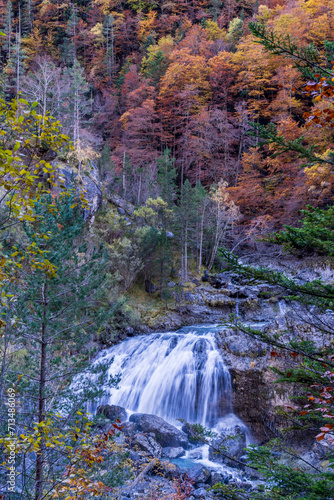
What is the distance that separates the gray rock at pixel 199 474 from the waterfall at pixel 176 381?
2.61 m

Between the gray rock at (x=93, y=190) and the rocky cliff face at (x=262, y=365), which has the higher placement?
the gray rock at (x=93, y=190)

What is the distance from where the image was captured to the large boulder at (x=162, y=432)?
31.3 feet

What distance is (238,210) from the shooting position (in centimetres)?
2203

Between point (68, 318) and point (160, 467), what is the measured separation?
227 inches

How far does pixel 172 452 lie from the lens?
9109 millimetres

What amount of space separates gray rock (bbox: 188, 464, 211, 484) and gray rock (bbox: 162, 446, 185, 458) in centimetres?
95

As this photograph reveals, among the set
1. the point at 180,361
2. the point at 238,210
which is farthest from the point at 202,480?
the point at 238,210

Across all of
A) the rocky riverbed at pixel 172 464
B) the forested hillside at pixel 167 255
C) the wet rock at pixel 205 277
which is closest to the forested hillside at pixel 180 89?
the forested hillside at pixel 167 255

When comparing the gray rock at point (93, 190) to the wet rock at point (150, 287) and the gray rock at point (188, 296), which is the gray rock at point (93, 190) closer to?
the wet rock at point (150, 287)

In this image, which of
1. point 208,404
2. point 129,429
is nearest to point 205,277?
point 208,404

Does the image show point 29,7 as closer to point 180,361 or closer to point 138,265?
point 138,265

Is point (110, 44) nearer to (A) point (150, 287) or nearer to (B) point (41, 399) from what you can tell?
(A) point (150, 287)

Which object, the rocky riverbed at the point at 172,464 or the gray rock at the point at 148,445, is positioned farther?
the gray rock at the point at 148,445

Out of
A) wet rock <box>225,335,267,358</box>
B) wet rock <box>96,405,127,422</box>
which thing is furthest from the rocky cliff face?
wet rock <box>96,405,127,422</box>
